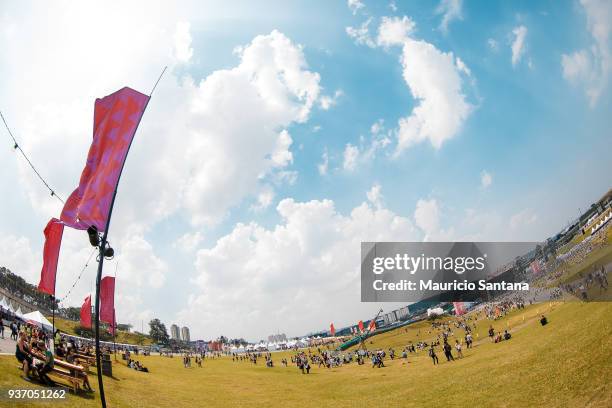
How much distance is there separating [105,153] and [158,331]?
527 feet

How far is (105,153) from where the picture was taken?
8852 millimetres

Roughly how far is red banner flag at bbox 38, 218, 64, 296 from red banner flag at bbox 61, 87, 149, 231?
13.6m

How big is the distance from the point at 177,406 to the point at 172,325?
163370 millimetres

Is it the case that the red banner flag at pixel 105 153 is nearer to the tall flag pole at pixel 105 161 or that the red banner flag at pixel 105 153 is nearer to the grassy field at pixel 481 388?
the tall flag pole at pixel 105 161

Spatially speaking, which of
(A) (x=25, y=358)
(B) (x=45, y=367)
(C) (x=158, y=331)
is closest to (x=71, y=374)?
(B) (x=45, y=367)

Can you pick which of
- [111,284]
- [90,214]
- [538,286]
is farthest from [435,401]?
[538,286]

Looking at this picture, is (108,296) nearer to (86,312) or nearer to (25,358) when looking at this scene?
(86,312)

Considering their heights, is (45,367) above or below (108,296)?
below

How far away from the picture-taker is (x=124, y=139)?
8.69 metres

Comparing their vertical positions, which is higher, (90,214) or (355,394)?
(90,214)

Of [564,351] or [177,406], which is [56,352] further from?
[564,351]

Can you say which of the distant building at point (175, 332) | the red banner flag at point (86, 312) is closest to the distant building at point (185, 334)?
the distant building at point (175, 332)

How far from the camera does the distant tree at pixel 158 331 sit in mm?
144750

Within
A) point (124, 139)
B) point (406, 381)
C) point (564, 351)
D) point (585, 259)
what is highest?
point (124, 139)
